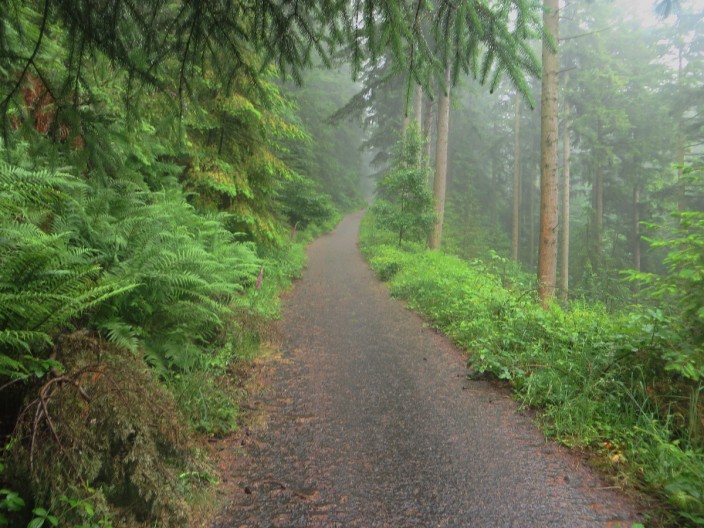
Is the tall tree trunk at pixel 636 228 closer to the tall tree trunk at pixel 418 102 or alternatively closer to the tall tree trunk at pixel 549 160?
the tall tree trunk at pixel 418 102

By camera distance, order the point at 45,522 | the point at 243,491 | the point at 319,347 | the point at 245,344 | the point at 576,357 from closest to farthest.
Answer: the point at 45,522
the point at 243,491
the point at 576,357
the point at 245,344
the point at 319,347

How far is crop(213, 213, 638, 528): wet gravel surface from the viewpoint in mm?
2316

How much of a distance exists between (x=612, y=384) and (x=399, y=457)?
2.16 m

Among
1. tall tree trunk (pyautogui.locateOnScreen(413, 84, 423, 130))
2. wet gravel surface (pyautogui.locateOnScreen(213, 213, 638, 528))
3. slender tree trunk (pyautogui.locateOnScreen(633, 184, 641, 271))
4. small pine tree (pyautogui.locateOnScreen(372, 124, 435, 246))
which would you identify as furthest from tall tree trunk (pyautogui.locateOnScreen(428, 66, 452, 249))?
slender tree trunk (pyautogui.locateOnScreen(633, 184, 641, 271))

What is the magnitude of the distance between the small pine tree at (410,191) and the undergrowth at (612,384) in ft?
26.7

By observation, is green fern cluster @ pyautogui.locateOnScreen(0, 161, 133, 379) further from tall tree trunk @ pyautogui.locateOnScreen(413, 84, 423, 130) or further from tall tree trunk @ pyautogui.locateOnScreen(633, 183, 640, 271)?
tall tree trunk @ pyautogui.locateOnScreen(633, 183, 640, 271)

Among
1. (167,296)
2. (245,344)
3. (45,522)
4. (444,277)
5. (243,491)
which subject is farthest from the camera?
(444,277)

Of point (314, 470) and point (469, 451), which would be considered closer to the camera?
point (314, 470)

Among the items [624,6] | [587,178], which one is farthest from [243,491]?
[624,6]

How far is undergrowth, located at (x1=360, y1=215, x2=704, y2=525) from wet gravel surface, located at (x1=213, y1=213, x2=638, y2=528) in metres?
0.25

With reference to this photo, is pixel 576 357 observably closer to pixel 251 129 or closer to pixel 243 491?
pixel 243 491

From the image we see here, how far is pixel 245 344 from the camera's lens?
4.69 metres

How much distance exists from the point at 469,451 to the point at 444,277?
19.1 feet

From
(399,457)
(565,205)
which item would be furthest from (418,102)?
(399,457)
